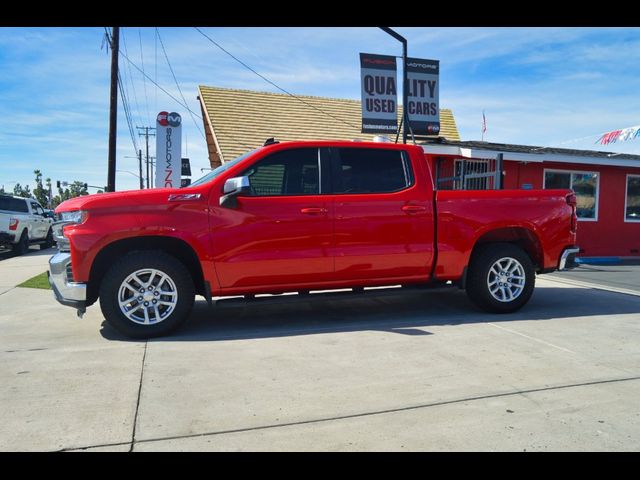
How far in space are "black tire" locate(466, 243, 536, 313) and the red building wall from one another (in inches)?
328

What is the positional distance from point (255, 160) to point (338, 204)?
1.01 metres

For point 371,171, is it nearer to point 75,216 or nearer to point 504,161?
point 75,216

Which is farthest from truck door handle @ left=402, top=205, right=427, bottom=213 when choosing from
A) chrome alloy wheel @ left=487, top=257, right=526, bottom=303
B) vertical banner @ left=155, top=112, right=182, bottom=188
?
vertical banner @ left=155, top=112, right=182, bottom=188

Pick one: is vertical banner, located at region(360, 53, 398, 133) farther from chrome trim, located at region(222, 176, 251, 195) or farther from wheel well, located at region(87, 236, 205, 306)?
wheel well, located at region(87, 236, 205, 306)

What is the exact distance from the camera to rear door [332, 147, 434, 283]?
17.0 ft

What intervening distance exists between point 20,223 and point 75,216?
43.1 ft

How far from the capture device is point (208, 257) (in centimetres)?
483

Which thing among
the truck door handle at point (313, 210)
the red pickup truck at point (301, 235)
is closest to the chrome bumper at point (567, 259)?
A: the red pickup truck at point (301, 235)

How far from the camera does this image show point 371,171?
545 centimetres

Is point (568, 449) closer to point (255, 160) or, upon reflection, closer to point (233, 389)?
point (233, 389)

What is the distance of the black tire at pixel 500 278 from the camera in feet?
18.6

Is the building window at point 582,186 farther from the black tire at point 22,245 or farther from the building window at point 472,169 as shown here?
the black tire at point 22,245

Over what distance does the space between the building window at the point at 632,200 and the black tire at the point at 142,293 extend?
1399cm
